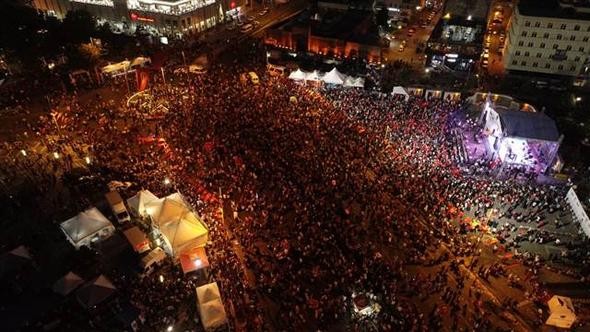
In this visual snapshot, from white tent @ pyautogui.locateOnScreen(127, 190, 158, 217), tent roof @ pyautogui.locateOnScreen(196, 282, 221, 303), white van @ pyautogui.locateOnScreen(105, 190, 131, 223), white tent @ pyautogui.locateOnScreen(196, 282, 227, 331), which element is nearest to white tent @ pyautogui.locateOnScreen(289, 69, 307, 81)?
white tent @ pyautogui.locateOnScreen(127, 190, 158, 217)

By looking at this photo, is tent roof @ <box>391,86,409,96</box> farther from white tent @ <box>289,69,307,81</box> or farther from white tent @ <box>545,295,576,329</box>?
white tent @ <box>545,295,576,329</box>

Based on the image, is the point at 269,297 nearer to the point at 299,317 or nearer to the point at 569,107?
the point at 299,317

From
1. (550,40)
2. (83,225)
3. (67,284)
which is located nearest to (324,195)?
(83,225)

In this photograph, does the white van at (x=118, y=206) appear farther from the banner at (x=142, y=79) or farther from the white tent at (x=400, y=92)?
the white tent at (x=400, y=92)

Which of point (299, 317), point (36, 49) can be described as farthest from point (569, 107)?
point (36, 49)

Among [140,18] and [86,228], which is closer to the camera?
[86,228]

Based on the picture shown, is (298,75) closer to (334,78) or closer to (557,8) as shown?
(334,78)
